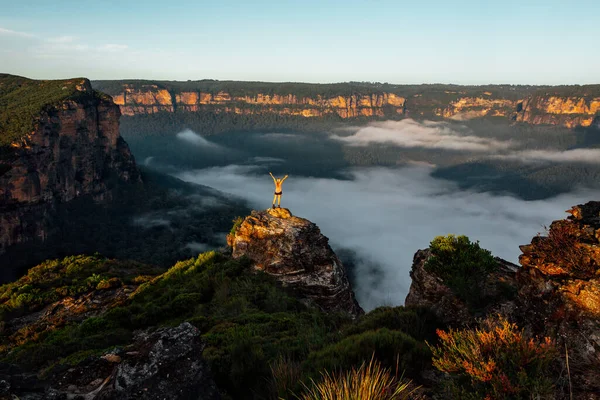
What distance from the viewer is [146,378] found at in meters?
4.72

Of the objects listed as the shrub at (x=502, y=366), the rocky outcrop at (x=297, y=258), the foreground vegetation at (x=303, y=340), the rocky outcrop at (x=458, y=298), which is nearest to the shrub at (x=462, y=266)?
the foreground vegetation at (x=303, y=340)

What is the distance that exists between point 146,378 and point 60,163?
90.3 meters

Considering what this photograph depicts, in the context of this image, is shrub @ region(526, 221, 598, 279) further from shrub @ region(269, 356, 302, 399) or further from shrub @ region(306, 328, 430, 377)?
shrub @ region(269, 356, 302, 399)

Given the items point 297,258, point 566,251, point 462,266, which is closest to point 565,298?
point 566,251

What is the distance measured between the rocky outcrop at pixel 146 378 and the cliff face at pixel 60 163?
72021 mm

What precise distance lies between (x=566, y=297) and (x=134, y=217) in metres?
97.6

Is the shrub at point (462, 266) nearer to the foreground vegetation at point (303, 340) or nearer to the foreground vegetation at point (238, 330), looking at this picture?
the foreground vegetation at point (303, 340)

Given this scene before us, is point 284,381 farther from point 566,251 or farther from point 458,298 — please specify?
point 566,251

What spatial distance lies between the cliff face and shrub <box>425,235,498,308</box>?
73724 mm

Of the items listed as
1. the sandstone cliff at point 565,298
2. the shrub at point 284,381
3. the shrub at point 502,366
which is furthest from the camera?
the sandstone cliff at point 565,298

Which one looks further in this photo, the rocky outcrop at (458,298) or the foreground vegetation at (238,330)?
the rocky outcrop at (458,298)

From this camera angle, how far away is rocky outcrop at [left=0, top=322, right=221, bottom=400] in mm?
4652

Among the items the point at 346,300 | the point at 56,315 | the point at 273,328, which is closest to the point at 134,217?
the point at 56,315

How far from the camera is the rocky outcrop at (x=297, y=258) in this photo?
62.7 feet
